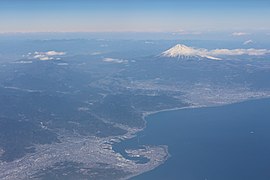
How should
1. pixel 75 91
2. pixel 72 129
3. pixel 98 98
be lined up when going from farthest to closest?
pixel 75 91, pixel 98 98, pixel 72 129

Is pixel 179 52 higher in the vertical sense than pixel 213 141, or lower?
higher

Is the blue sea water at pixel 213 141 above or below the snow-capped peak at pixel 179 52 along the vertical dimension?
below

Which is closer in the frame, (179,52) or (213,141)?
(213,141)

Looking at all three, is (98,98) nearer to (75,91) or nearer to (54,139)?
(75,91)

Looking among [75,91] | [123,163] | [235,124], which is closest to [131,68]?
[75,91]

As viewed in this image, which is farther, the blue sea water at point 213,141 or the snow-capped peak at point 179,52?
the snow-capped peak at point 179,52

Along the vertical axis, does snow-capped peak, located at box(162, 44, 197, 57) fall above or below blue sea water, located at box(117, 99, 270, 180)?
above

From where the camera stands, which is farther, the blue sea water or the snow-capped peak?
the snow-capped peak

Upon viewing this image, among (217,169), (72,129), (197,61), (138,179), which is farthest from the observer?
(197,61)
